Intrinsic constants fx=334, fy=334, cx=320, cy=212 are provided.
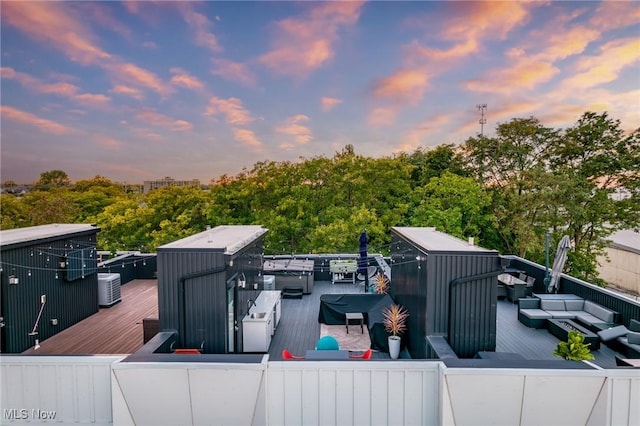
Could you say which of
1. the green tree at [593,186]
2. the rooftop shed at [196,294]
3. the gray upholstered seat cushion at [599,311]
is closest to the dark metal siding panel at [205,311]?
the rooftop shed at [196,294]

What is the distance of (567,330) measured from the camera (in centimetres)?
736

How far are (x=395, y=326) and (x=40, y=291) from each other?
7.51 metres

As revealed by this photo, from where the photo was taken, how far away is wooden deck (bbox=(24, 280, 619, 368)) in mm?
6812

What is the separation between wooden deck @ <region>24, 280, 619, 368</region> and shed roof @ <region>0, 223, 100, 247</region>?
7.13 feet

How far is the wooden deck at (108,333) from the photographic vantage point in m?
6.75

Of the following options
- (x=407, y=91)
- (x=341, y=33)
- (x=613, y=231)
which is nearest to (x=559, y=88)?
(x=407, y=91)

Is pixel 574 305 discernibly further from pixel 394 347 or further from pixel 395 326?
pixel 394 347

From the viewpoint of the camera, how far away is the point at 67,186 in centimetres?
3825

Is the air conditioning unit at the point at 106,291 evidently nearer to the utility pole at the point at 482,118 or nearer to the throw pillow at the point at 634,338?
the throw pillow at the point at 634,338

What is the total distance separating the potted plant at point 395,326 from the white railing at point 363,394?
10.1 feet

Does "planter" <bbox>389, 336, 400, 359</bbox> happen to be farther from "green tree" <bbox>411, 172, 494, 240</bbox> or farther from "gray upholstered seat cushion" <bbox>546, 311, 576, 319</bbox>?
"green tree" <bbox>411, 172, 494, 240</bbox>

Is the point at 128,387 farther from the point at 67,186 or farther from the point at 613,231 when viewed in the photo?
the point at 67,186

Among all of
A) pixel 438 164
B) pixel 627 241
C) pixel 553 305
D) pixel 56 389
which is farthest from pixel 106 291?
pixel 627 241

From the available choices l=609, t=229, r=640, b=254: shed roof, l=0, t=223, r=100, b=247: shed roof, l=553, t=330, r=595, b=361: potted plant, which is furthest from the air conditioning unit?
l=609, t=229, r=640, b=254: shed roof
